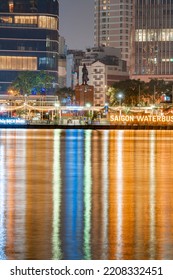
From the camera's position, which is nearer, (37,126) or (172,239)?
(172,239)

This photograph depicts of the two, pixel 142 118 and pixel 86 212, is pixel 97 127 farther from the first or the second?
pixel 86 212

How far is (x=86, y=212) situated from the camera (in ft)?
74.5

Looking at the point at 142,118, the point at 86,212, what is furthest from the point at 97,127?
the point at 86,212

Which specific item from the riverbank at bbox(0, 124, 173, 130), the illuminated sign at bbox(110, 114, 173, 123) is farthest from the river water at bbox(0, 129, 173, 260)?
the illuminated sign at bbox(110, 114, 173, 123)

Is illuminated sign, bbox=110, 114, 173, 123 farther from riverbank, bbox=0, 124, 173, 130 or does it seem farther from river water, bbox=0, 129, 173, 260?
river water, bbox=0, 129, 173, 260

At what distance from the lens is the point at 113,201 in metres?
25.6

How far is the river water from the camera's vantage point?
16.8m

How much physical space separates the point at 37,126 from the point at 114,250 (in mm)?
148477

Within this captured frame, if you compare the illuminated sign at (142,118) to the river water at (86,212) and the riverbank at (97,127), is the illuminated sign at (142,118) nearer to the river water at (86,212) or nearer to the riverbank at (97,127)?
the riverbank at (97,127)

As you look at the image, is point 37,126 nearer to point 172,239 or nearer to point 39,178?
point 39,178

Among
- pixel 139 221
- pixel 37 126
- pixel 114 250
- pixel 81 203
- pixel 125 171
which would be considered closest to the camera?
pixel 114 250

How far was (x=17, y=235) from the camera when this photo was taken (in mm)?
18438
